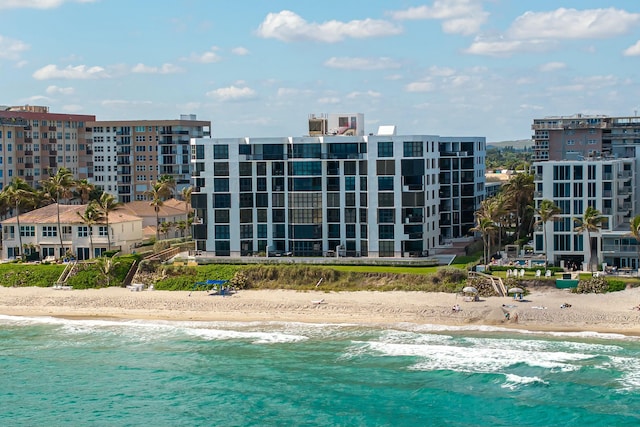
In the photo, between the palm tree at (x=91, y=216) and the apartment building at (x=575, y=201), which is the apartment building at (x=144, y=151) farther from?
the apartment building at (x=575, y=201)

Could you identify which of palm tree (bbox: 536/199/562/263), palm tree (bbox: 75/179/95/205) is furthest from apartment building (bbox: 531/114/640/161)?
palm tree (bbox: 75/179/95/205)

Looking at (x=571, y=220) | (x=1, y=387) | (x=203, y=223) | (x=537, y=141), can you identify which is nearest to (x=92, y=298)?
(x=203, y=223)

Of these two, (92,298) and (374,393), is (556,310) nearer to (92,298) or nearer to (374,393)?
(374,393)

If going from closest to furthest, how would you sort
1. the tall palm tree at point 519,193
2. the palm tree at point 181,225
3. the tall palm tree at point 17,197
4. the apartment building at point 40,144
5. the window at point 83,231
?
1. the tall palm tree at point 519,193
2. the window at point 83,231
3. the tall palm tree at point 17,197
4. the palm tree at point 181,225
5. the apartment building at point 40,144

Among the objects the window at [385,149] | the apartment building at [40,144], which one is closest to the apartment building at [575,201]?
the window at [385,149]

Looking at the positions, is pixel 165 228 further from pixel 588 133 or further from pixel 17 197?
pixel 588 133

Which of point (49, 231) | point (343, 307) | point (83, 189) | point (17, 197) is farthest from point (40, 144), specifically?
point (343, 307)
